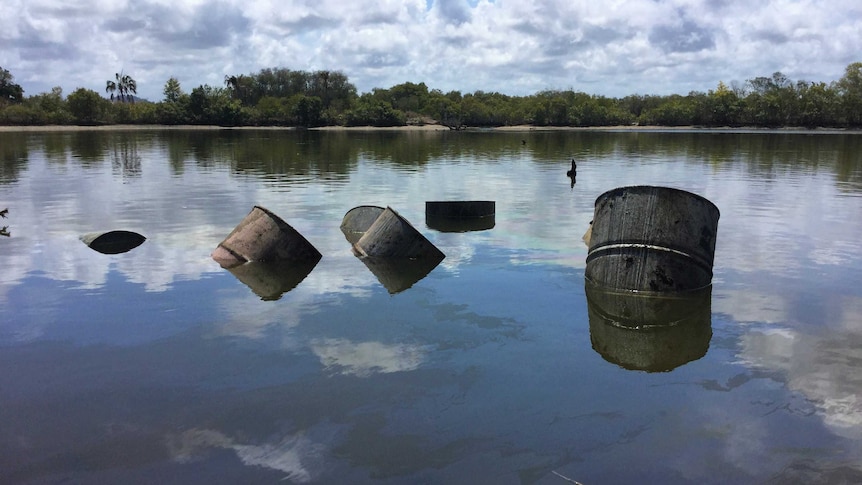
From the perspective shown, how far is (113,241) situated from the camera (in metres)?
14.9

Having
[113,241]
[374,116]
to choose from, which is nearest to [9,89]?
[374,116]

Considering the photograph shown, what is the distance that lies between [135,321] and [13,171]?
1143 inches

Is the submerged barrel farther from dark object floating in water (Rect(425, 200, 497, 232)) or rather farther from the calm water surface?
dark object floating in water (Rect(425, 200, 497, 232))

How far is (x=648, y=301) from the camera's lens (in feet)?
35.2

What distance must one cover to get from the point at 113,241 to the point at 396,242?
6471mm

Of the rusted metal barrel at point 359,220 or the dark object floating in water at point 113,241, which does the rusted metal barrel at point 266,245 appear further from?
the dark object floating in water at point 113,241

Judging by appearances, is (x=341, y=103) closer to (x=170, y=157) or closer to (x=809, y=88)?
(x=809, y=88)

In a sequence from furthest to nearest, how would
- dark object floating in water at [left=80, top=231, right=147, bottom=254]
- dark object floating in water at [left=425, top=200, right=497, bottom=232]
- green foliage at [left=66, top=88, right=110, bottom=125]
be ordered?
green foliage at [left=66, top=88, right=110, bottom=125] → dark object floating in water at [left=425, top=200, right=497, bottom=232] → dark object floating in water at [left=80, top=231, right=147, bottom=254]

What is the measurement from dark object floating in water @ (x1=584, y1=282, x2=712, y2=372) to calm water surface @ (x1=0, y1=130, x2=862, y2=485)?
70 millimetres

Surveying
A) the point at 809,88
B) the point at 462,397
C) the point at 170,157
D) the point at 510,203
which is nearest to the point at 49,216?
the point at 510,203

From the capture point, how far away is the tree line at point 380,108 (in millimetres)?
139000

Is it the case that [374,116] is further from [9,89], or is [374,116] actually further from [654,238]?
[654,238]

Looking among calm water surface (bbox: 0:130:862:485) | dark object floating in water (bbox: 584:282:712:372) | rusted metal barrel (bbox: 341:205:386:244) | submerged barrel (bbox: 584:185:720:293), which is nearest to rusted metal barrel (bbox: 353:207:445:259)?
calm water surface (bbox: 0:130:862:485)

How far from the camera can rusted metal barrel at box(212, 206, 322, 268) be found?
13352 mm
